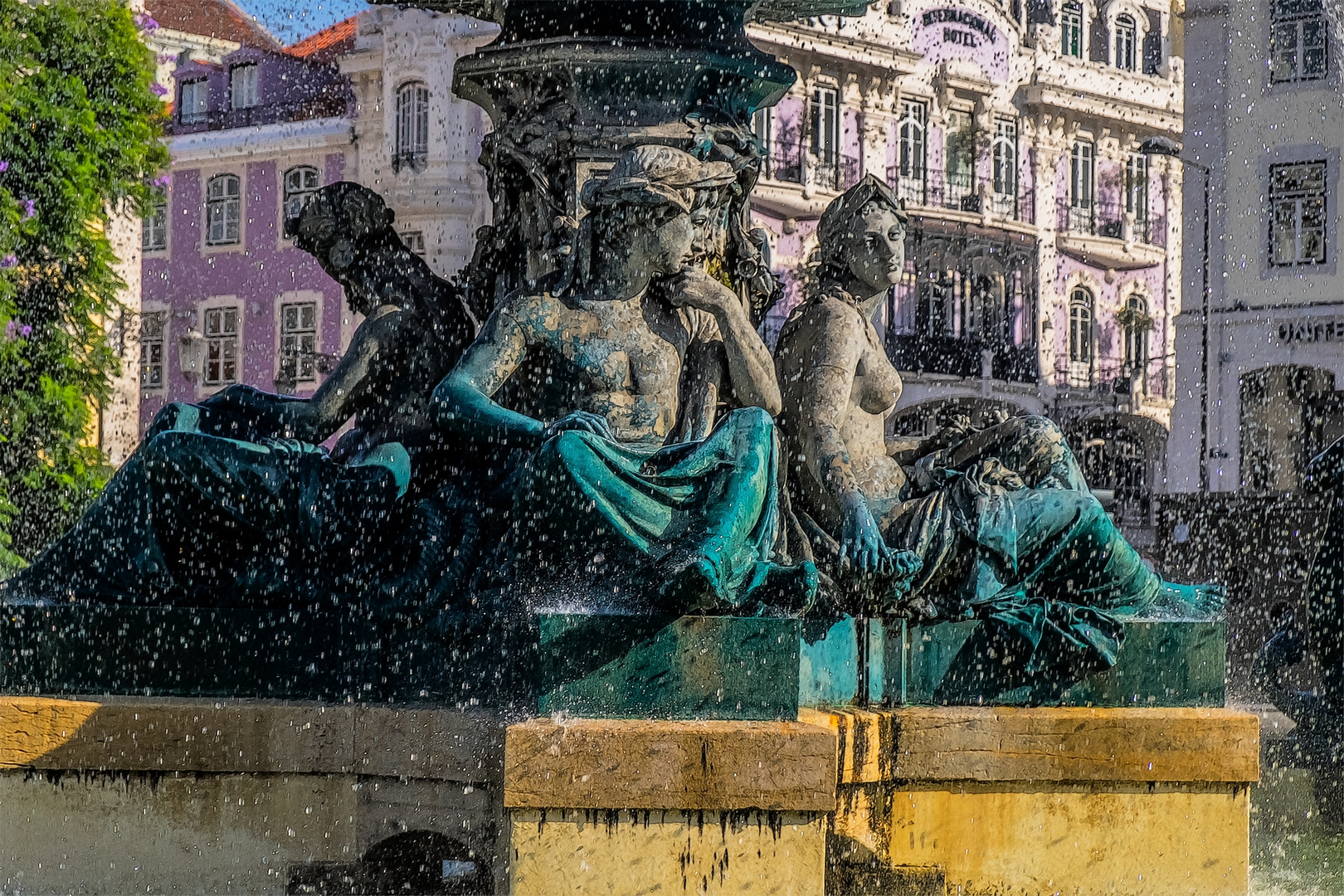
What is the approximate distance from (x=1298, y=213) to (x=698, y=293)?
93.5 ft

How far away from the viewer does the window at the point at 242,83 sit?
3912 centimetres

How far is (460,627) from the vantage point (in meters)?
5.81

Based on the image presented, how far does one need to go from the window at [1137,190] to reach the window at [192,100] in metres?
17.5

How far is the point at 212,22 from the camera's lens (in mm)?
40969

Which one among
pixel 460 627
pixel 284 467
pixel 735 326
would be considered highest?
pixel 735 326

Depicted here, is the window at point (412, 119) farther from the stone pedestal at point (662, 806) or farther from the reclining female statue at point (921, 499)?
the stone pedestal at point (662, 806)

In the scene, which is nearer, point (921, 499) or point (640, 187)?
point (640, 187)

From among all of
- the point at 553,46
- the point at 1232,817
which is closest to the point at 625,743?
the point at 1232,817

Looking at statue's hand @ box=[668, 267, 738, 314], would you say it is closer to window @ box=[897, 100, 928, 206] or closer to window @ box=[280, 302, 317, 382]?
window @ box=[280, 302, 317, 382]

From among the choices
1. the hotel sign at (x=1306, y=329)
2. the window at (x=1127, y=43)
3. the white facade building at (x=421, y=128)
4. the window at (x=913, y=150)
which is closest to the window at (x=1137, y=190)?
the window at (x=1127, y=43)

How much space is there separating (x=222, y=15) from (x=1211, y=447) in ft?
66.5

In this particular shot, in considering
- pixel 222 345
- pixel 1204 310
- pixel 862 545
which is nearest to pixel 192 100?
pixel 222 345

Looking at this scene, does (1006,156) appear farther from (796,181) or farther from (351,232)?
(351,232)

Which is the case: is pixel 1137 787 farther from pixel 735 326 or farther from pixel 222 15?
pixel 222 15
